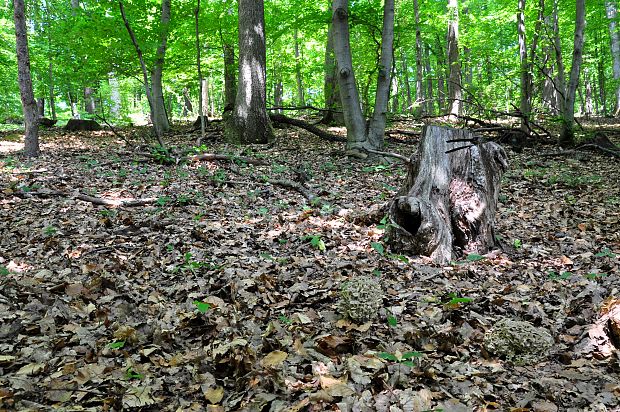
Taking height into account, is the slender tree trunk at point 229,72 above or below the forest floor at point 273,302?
above

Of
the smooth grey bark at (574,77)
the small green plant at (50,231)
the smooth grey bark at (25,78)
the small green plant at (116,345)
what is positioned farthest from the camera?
the smooth grey bark at (574,77)

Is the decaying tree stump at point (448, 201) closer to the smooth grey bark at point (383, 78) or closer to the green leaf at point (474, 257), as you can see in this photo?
the green leaf at point (474, 257)

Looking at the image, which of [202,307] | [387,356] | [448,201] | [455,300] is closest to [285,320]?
[202,307]

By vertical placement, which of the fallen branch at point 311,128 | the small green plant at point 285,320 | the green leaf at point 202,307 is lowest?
the small green plant at point 285,320

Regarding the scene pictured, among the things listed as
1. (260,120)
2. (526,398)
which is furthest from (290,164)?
(526,398)

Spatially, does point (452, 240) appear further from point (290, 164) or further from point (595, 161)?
point (595, 161)

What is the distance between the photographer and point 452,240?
4.83 metres

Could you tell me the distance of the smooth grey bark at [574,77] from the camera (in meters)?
9.69

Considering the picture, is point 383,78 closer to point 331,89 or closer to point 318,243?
point 331,89

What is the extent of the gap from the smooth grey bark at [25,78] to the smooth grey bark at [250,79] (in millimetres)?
4228

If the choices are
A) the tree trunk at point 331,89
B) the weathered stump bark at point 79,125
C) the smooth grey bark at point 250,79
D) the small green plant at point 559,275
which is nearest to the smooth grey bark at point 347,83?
the smooth grey bark at point 250,79

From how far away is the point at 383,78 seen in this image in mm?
9445

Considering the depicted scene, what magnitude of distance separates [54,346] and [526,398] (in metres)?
3.00

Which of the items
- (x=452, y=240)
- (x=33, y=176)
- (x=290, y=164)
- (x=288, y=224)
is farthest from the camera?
(x=290, y=164)
